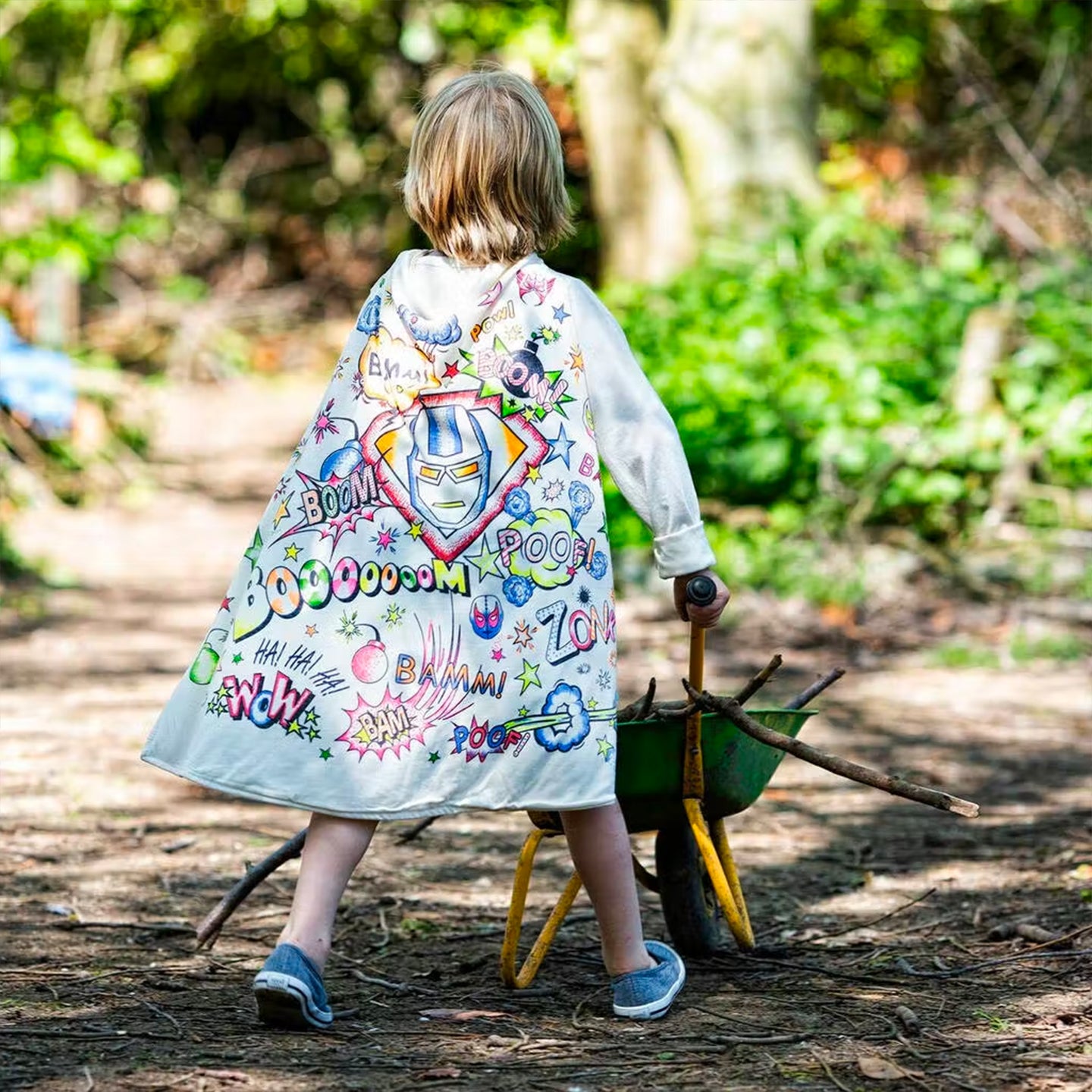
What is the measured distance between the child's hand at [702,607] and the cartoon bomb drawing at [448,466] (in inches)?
14.5

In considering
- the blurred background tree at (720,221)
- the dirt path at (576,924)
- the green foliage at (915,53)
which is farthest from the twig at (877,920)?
the green foliage at (915,53)

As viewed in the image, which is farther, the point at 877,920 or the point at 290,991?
the point at 877,920

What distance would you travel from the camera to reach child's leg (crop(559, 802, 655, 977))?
2615mm

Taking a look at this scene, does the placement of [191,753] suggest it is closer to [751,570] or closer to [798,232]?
[751,570]

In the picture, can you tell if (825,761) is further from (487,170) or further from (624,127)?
(624,127)

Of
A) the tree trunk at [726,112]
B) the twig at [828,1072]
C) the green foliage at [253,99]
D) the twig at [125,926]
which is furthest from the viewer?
the green foliage at [253,99]

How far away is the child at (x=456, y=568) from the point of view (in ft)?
8.26

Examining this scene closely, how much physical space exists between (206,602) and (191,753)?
4656 millimetres

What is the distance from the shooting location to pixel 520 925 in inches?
112

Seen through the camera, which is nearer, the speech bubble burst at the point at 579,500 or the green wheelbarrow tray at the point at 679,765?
the speech bubble burst at the point at 579,500

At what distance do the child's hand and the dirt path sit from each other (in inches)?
25.8

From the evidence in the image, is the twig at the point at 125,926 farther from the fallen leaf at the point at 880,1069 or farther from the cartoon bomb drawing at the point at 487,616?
the fallen leaf at the point at 880,1069

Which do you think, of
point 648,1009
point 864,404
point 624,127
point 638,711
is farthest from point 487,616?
point 624,127

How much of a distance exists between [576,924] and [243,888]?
79cm
